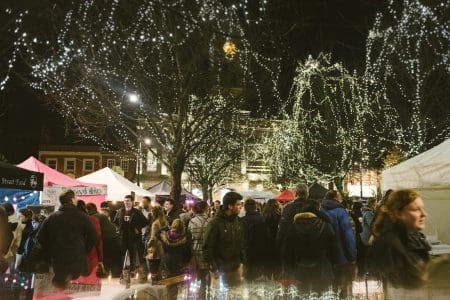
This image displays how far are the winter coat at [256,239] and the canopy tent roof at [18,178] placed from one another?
550 cm

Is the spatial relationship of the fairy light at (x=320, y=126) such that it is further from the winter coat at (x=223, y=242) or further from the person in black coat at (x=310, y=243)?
the winter coat at (x=223, y=242)

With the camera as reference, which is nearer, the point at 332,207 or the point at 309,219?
the point at 309,219

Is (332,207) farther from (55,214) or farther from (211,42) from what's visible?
(211,42)

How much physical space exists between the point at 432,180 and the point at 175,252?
23.0 feet

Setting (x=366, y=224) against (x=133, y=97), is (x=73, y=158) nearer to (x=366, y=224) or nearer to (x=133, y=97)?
(x=133, y=97)

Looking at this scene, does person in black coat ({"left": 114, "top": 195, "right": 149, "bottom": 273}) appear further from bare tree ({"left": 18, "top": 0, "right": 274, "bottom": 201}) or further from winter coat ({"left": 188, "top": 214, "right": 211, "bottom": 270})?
bare tree ({"left": 18, "top": 0, "right": 274, "bottom": 201})

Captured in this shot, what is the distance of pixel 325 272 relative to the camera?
7.73 meters

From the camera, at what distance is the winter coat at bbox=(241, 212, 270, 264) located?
886 cm

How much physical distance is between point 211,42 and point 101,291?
1310cm

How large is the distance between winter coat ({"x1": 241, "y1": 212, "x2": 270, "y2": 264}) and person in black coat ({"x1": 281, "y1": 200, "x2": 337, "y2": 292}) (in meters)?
1.28

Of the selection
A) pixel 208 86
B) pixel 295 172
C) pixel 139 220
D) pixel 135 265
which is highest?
pixel 208 86

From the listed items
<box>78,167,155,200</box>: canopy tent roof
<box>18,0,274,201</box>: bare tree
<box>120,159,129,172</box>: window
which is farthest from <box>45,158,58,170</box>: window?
<box>78,167,155,200</box>: canopy tent roof

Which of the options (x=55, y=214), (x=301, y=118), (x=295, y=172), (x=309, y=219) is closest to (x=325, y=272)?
(x=309, y=219)

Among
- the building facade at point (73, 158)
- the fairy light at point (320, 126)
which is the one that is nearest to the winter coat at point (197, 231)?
the fairy light at point (320, 126)
